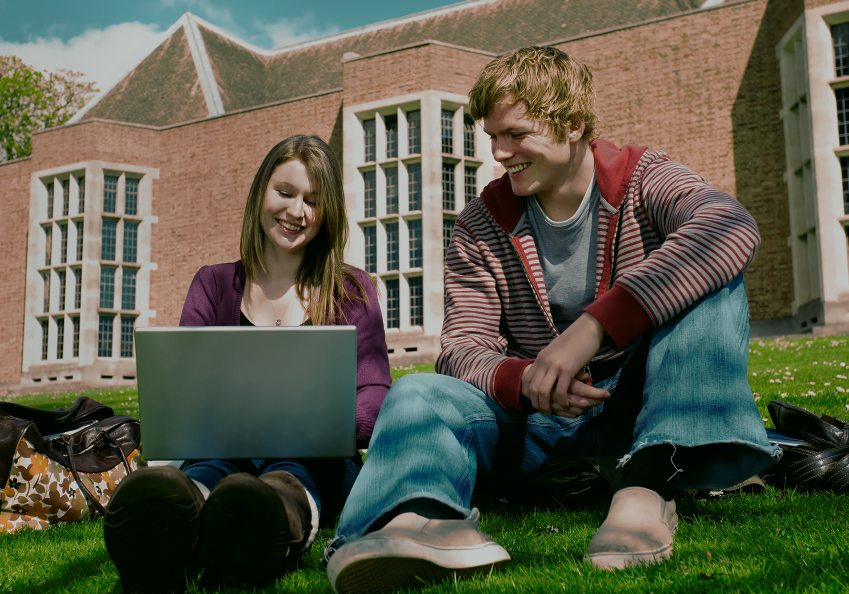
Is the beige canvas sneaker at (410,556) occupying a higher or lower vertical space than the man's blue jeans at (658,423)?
lower

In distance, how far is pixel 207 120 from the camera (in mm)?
22766

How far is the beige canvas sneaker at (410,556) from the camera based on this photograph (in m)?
1.96

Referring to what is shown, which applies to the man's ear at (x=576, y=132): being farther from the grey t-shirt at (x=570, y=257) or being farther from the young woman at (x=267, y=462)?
the young woman at (x=267, y=462)

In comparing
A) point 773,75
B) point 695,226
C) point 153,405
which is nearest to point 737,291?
point 695,226

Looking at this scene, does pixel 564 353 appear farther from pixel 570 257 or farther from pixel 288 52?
pixel 288 52

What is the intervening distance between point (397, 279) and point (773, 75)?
8693 mm

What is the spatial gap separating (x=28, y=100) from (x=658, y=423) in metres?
34.2

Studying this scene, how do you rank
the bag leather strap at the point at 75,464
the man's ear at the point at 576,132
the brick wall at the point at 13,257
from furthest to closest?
the brick wall at the point at 13,257, the bag leather strap at the point at 75,464, the man's ear at the point at 576,132

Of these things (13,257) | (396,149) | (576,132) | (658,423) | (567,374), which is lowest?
(658,423)

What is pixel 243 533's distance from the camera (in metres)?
2.12

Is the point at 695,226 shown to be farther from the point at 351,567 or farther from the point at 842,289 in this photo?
the point at 842,289

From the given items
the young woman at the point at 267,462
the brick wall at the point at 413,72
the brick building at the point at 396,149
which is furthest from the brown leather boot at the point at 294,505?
the brick wall at the point at 413,72

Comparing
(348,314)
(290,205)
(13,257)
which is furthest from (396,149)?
(348,314)

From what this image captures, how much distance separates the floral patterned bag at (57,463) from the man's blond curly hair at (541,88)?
2267 mm
